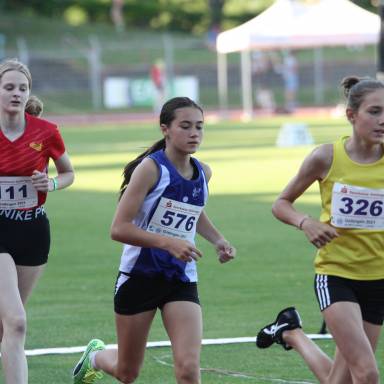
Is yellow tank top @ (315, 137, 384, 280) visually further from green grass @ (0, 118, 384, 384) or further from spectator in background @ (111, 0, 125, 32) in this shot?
spectator in background @ (111, 0, 125, 32)

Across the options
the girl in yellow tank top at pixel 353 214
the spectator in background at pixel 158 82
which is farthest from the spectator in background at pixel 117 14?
the girl in yellow tank top at pixel 353 214

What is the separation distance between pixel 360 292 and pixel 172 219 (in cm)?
109

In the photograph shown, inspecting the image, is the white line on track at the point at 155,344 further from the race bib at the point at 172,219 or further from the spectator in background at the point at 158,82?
the spectator in background at the point at 158,82

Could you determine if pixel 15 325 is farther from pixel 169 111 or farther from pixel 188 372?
pixel 169 111

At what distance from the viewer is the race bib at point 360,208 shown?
6.79 m

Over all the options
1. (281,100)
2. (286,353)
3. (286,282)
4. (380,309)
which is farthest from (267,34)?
(380,309)

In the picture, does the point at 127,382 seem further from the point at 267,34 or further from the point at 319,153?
the point at 267,34

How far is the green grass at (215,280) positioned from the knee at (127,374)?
0.89 metres

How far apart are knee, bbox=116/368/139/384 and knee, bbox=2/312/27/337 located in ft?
2.03

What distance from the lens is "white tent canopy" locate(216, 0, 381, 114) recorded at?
38469mm

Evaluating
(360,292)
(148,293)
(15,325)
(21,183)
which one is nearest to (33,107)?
(21,183)

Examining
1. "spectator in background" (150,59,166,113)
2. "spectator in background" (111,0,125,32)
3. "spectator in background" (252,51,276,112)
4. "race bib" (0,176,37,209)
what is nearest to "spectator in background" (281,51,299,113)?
"spectator in background" (252,51,276,112)

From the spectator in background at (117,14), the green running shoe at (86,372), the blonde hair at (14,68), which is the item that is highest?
the blonde hair at (14,68)

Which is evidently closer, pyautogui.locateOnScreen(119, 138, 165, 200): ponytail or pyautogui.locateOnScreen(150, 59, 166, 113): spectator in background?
pyautogui.locateOnScreen(119, 138, 165, 200): ponytail
